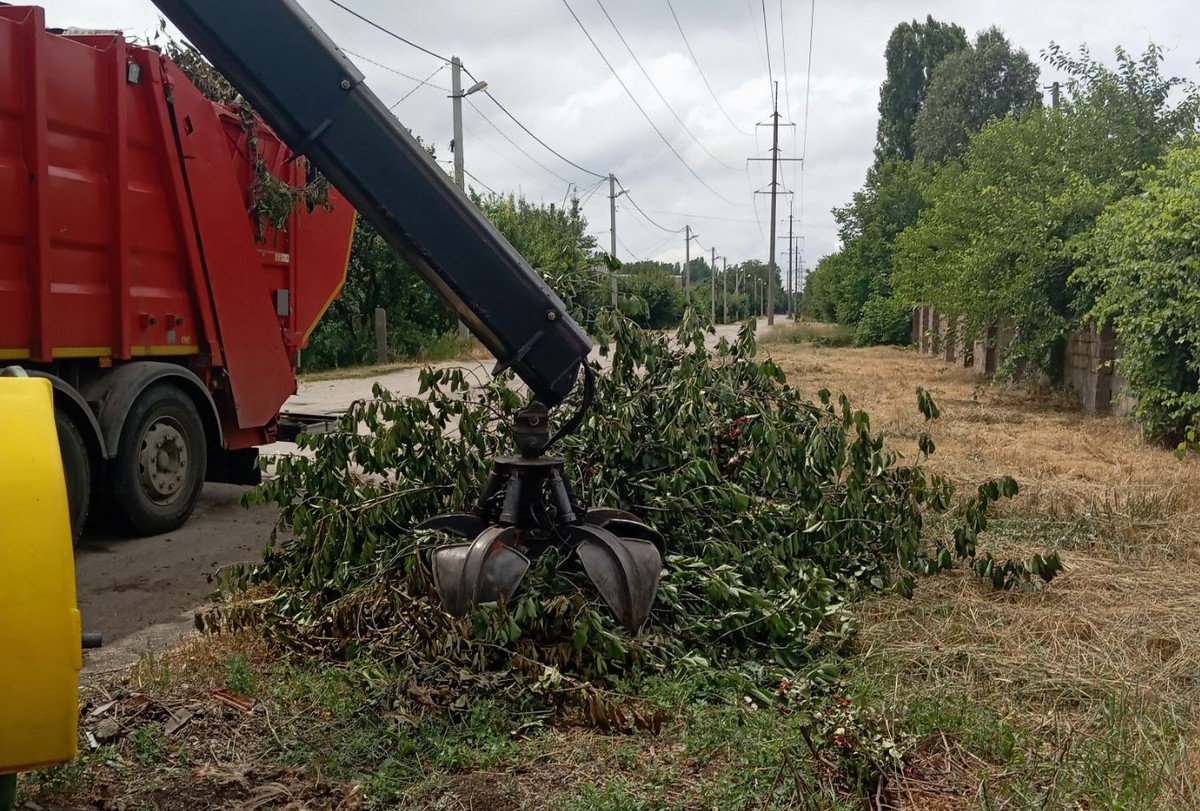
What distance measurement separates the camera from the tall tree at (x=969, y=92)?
49.0 metres

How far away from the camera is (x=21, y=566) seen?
2016 millimetres

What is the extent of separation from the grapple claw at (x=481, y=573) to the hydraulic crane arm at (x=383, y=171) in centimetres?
62

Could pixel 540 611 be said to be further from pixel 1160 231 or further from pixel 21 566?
pixel 1160 231

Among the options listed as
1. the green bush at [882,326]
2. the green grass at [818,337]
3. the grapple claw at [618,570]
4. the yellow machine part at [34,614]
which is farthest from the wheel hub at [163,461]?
the green grass at [818,337]

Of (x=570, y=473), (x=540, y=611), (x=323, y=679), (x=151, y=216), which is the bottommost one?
(x=323, y=679)

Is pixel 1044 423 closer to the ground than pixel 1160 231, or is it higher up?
closer to the ground

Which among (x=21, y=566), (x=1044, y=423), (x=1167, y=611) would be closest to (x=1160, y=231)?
(x=1044, y=423)

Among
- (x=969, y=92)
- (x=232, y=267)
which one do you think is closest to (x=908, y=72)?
(x=969, y=92)

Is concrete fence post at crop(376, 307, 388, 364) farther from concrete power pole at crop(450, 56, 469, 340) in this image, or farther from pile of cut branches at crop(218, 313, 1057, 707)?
pile of cut branches at crop(218, 313, 1057, 707)

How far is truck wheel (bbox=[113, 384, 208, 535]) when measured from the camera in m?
6.49

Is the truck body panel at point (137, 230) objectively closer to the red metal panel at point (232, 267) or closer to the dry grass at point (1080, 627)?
the red metal panel at point (232, 267)

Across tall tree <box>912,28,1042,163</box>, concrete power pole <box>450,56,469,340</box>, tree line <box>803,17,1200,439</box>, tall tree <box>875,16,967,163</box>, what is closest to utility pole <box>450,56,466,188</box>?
concrete power pole <box>450,56,469,340</box>

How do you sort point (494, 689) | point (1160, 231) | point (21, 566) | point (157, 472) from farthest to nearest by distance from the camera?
1. point (1160, 231)
2. point (157, 472)
3. point (494, 689)
4. point (21, 566)

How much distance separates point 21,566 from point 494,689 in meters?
1.97
